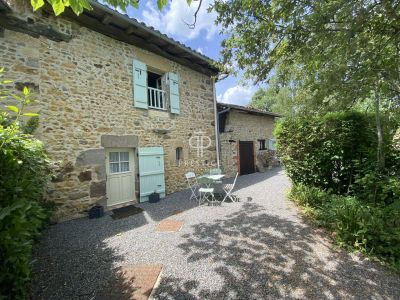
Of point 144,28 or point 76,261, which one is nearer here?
point 76,261

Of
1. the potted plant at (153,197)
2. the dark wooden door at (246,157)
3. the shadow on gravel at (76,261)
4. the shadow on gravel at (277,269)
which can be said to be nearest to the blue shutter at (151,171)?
the potted plant at (153,197)

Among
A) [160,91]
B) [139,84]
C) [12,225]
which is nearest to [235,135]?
[160,91]

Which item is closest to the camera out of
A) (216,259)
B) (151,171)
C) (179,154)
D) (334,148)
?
(216,259)

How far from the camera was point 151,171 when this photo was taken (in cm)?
627

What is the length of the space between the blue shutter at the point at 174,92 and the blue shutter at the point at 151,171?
1469 mm

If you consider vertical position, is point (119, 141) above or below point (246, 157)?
above

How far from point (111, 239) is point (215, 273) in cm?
208

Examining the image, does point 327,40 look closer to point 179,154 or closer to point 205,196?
point 205,196

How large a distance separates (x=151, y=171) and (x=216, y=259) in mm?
3850

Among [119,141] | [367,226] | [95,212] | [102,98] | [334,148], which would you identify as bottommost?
[95,212]

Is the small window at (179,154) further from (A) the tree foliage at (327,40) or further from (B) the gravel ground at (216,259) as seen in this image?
(A) the tree foliage at (327,40)

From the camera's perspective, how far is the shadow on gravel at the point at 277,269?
2.27 meters

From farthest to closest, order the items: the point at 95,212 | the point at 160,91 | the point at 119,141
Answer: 1. the point at 160,91
2. the point at 119,141
3. the point at 95,212

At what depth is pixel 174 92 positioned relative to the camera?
23.1 ft
